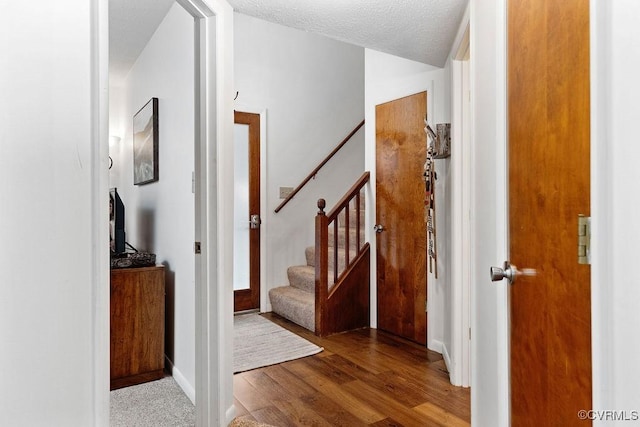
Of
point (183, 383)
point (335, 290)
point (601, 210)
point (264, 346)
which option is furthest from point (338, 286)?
point (601, 210)

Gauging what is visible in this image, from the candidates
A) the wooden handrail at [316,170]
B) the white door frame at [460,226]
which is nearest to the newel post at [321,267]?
the wooden handrail at [316,170]

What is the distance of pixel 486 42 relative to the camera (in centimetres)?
142

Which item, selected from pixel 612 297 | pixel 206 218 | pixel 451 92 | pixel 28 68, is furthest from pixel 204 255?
pixel 451 92

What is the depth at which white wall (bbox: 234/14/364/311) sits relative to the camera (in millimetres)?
4070

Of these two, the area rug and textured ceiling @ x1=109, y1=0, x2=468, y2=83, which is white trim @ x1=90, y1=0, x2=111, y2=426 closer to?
textured ceiling @ x1=109, y1=0, x2=468, y2=83

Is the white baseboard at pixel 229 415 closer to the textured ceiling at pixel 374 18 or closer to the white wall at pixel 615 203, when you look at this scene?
the white wall at pixel 615 203

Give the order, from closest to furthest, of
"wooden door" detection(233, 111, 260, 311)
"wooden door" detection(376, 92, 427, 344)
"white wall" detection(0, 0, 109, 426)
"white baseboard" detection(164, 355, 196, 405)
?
"white wall" detection(0, 0, 109, 426) → "white baseboard" detection(164, 355, 196, 405) → "wooden door" detection(376, 92, 427, 344) → "wooden door" detection(233, 111, 260, 311)

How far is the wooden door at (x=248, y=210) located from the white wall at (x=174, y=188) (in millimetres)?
986

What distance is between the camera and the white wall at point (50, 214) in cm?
65

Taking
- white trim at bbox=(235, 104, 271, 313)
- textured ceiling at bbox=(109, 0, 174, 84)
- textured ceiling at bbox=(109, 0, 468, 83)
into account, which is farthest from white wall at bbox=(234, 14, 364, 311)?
textured ceiling at bbox=(109, 0, 468, 83)

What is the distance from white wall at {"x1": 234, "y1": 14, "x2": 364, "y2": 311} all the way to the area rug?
1.87 feet

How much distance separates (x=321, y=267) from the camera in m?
3.23

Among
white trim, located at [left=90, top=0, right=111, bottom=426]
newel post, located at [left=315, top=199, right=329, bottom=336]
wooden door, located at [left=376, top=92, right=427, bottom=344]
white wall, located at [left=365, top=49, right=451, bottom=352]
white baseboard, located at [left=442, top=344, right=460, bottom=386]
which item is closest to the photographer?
white trim, located at [left=90, top=0, right=111, bottom=426]

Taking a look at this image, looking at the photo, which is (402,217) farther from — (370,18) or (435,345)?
(370,18)
